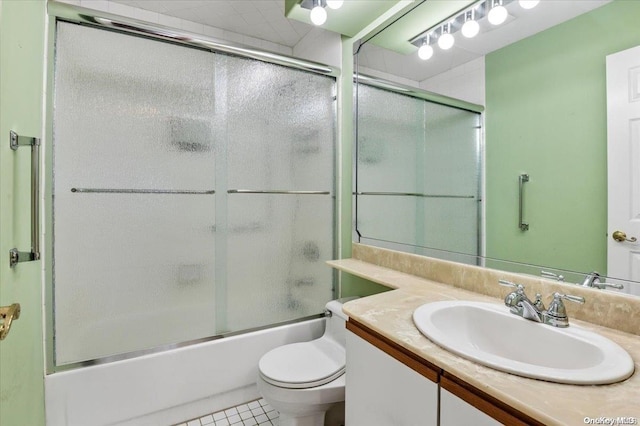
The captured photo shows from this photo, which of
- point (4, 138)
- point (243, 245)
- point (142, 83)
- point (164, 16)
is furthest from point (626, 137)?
point (164, 16)

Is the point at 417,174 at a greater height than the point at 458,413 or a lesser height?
greater

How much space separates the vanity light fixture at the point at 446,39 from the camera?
4.65ft

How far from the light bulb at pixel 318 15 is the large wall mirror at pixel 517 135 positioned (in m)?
0.37

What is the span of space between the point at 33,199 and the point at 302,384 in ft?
3.97

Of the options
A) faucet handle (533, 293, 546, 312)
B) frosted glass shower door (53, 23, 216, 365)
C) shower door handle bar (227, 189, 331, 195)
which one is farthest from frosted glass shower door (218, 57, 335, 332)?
faucet handle (533, 293, 546, 312)

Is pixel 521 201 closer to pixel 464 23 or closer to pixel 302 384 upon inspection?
pixel 464 23

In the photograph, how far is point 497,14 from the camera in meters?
1.19

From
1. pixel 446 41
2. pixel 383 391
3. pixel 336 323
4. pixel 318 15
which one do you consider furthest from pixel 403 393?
→ pixel 318 15

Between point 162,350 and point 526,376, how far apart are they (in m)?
1.57

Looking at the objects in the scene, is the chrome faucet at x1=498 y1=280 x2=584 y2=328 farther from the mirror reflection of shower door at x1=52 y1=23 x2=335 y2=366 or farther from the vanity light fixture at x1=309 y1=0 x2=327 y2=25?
the vanity light fixture at x1=309 y1=0 x2=327 y2=25

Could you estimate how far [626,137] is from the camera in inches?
34.7

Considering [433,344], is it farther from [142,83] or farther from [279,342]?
[142,83]

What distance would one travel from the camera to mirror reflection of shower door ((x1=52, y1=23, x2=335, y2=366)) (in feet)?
4.43

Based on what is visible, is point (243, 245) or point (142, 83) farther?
point (243, 245)
